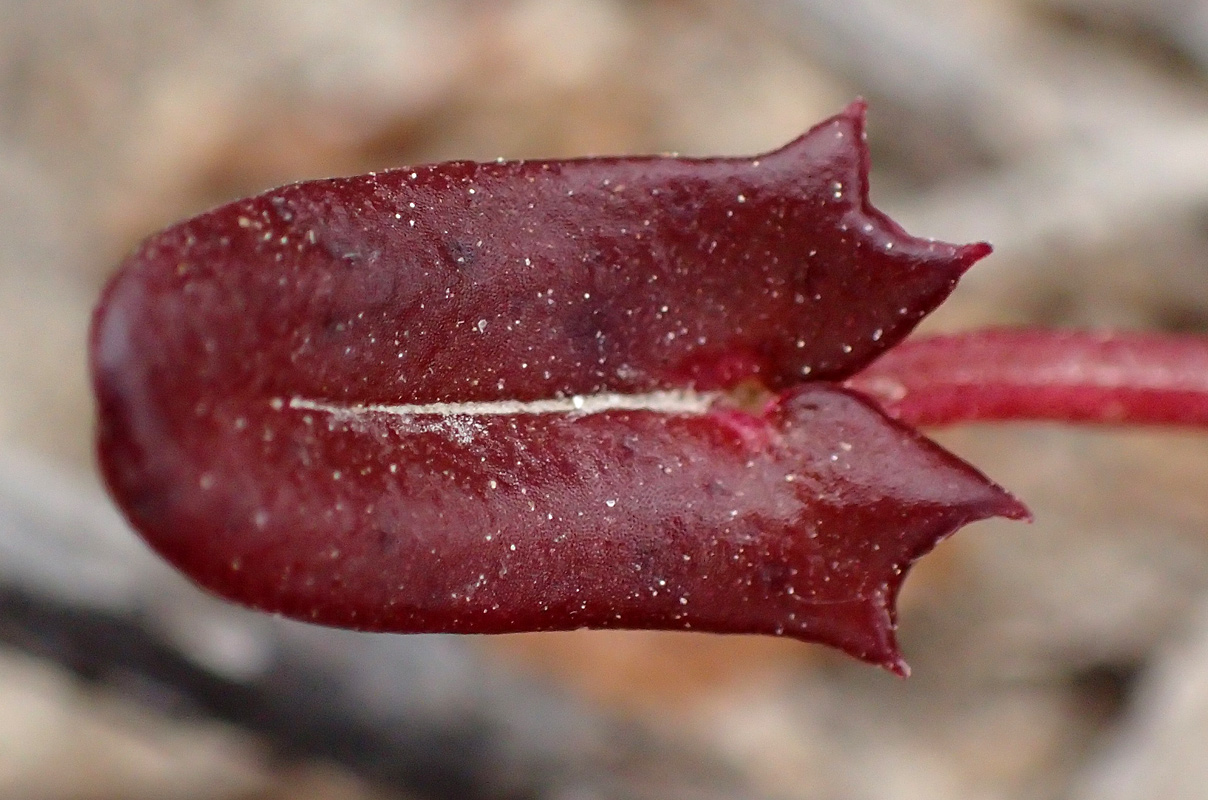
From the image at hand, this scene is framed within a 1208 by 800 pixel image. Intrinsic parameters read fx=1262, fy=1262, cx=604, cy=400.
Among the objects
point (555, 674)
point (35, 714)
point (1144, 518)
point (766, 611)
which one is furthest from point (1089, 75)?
point (35, 714)

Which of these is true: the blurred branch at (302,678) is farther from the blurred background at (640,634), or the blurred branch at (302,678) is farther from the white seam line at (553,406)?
the white seam line at (553,406)

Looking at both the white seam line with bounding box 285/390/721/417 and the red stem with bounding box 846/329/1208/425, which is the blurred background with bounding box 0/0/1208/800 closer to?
the red stem with bounding box 846/329/1208/425

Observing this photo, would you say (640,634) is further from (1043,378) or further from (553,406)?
(553,406)

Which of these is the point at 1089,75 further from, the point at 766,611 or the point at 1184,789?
the point at 766,611

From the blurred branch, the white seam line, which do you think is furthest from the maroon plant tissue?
the blurred branch

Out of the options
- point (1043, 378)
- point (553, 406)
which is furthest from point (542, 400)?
point (1043, 378)

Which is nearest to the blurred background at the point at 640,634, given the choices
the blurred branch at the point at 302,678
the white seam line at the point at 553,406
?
the blurred branch at the point at 302,678
